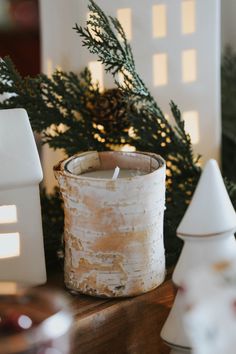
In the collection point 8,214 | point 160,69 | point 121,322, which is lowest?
point 121,322

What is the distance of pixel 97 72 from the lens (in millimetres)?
809

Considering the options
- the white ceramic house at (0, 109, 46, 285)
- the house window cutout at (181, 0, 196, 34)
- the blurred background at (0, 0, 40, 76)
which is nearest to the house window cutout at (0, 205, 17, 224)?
the white ceramic house at (0, 109, 46, 285)

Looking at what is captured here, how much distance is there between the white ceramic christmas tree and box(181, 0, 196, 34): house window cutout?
0.29m

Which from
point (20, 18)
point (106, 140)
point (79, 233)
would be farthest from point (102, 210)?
point (20, 18)

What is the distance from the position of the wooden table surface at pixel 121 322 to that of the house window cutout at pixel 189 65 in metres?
0.27

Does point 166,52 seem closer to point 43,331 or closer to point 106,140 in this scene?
point 106,140

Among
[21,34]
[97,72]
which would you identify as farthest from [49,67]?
[21,34]

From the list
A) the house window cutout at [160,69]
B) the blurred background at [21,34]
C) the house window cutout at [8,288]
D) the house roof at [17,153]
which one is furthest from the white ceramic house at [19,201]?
the blurred background at [21,34]

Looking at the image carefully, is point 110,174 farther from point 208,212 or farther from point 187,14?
point 187,14

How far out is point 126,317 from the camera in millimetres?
667

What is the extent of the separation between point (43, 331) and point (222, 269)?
153 mm

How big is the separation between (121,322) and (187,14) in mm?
373

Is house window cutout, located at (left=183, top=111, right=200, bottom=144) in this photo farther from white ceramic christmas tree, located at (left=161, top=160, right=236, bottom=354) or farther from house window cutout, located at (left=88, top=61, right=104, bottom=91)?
white ceramic christmas tree, located at (left=161, top=160, right=236, bottom=354)

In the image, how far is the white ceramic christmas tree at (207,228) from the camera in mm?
594
